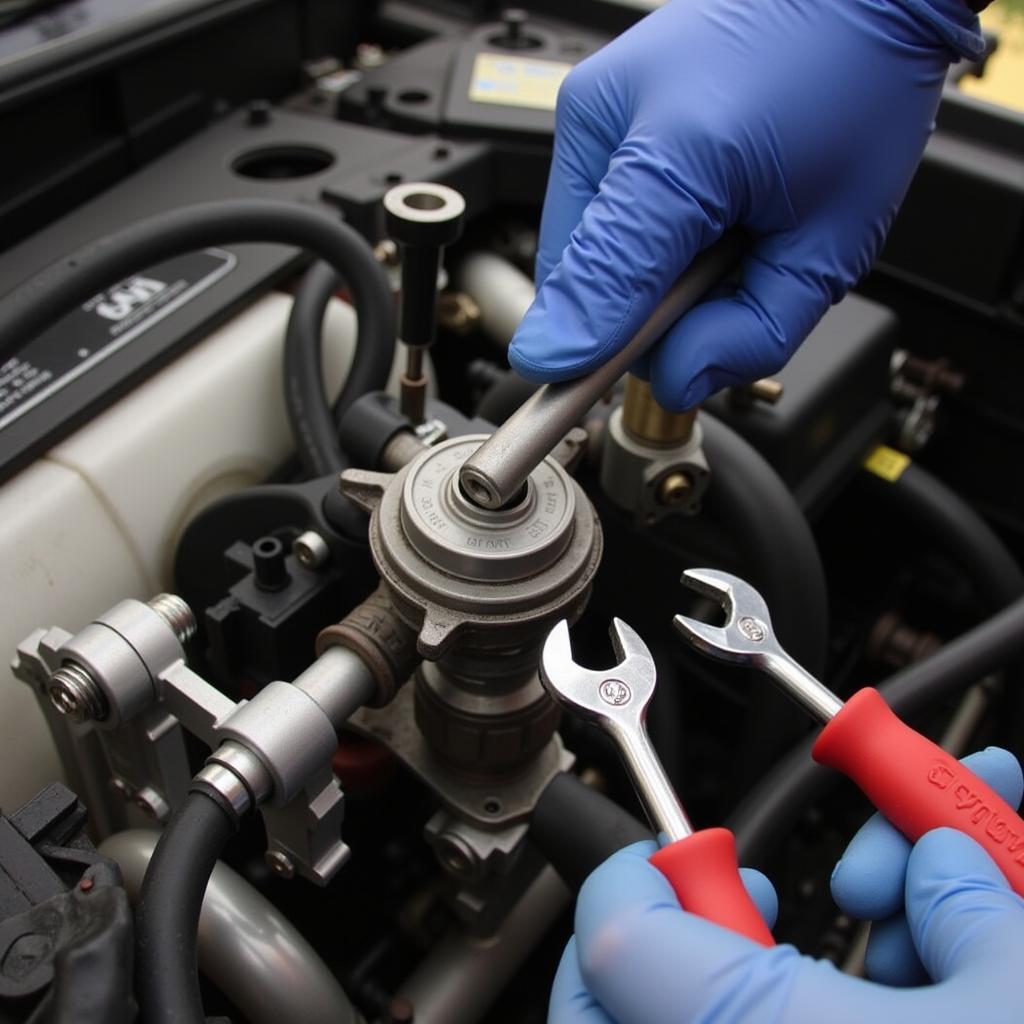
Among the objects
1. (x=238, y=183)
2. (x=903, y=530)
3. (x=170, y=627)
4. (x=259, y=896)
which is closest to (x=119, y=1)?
(x=238, y=183)

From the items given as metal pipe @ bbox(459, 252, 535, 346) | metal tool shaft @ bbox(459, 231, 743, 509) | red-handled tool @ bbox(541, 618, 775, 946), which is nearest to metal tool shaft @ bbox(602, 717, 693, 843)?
red-handled tool @ bbox(541, 618, 775, 946)

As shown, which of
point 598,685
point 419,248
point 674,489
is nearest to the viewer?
point 598,685

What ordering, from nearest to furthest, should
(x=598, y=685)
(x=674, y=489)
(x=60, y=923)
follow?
(x=60, y=923) → (x=598, y=685) → (x=674, y=489)

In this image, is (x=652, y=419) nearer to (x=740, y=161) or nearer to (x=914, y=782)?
(x=740, y=161)

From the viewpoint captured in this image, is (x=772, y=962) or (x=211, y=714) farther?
(x=211, y=714)

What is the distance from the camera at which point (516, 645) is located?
1.74ft

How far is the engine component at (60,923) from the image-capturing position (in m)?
0.35

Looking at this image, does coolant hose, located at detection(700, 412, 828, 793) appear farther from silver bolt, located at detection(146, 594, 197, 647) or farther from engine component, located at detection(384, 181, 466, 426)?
silver bolt, located at detection(146, 594, 197, 647)

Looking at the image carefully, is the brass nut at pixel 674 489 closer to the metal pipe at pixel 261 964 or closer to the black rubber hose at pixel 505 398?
the black rubber hose at pixel 505 398

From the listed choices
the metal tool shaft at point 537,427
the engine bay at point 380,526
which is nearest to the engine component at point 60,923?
the engine bay at point 380,526

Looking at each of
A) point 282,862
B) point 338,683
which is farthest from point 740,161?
point 282,862

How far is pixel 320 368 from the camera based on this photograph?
75 centimetres

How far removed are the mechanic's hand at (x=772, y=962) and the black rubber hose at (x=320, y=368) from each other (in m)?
0.39

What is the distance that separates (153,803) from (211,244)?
360 millimetres
